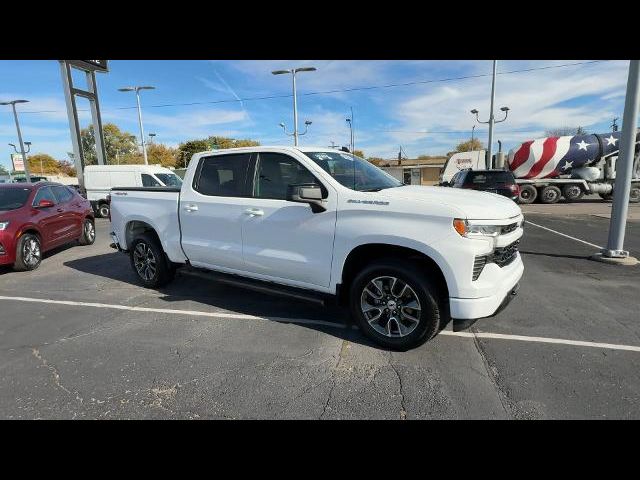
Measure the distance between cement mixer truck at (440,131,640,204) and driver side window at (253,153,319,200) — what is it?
Result: 1721cm

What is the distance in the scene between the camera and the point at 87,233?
924cm

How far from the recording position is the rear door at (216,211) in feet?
14.0

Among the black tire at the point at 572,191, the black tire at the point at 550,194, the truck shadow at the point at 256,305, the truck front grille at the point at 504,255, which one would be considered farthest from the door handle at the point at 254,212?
the black tire at the point at 572,191

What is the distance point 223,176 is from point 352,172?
5.32 ft

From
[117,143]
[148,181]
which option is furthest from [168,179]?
[117,143]

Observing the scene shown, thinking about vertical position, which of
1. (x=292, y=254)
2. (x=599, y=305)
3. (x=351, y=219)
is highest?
(x=351, y=219)

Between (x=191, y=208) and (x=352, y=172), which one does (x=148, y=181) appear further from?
(x=352, y=172)

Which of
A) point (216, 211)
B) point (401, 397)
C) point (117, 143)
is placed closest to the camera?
point (401, 397)

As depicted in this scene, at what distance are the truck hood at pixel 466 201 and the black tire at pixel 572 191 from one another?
1762cm
